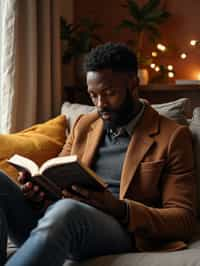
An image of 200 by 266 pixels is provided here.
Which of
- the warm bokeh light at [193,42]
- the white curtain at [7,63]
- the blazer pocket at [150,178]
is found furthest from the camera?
the warm bokeh light at [193,42]

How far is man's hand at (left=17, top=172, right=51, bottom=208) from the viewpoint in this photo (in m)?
1.61

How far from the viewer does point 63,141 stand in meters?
2.24

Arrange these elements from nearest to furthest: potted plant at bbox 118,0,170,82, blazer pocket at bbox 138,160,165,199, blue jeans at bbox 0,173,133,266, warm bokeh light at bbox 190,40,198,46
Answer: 1. blue jeans at bbox 0,173,133,266
2. blazer pocket at bbox 138,160,165,199
3. potted plant at bbox 118,0,170,82
4. warm bokeh light at bbox 190,40,198,46

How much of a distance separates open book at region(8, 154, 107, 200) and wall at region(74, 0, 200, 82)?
160 cm

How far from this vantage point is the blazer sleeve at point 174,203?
1570mm

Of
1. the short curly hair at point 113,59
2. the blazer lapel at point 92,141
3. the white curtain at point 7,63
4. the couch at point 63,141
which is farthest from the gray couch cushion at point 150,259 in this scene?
the white curtain at point 7,63

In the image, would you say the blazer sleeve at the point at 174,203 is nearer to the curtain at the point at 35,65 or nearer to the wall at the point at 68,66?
the curtain at the point at 35,65

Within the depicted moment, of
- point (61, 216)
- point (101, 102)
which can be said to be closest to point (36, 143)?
point (101, 102)

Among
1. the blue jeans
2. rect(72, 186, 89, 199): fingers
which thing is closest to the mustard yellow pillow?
the blue jeans

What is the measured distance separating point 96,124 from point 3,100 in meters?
0.74

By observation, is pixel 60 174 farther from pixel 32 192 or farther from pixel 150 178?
pixel 150 178

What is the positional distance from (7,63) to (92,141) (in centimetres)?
83

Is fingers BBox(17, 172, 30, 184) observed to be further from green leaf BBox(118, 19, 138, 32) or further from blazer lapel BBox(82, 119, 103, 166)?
green leaf BBox(118, 19, 138, 32)

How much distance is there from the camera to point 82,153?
190 centimetres
